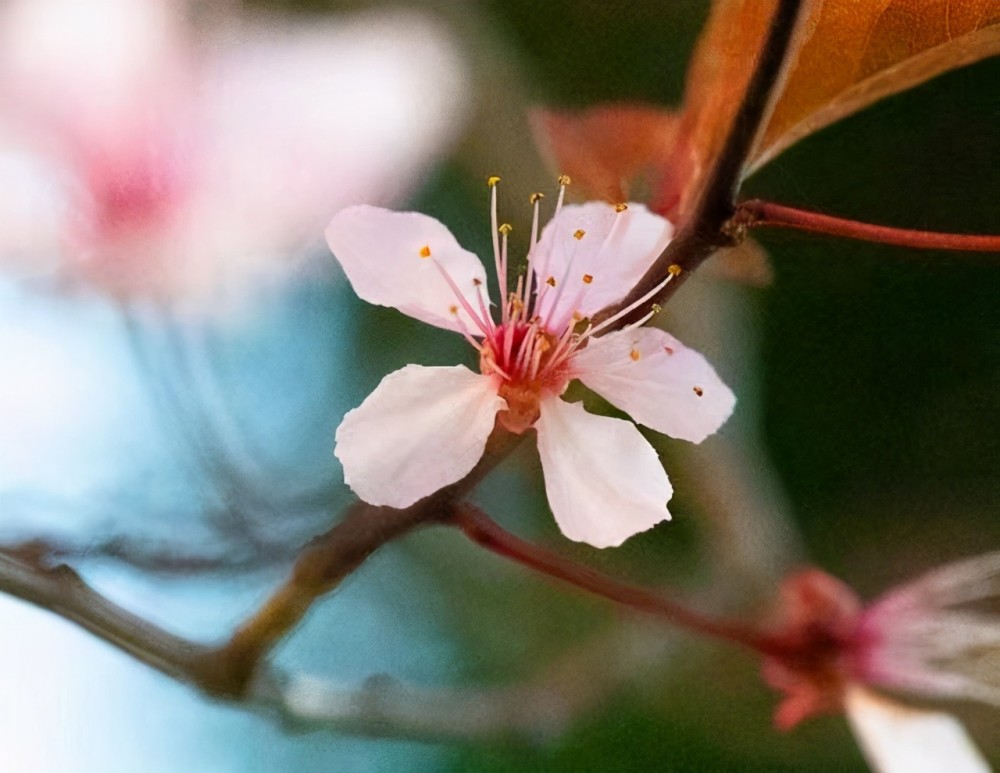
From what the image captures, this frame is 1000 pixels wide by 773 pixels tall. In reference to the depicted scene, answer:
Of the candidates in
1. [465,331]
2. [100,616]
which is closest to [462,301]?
[465,331]

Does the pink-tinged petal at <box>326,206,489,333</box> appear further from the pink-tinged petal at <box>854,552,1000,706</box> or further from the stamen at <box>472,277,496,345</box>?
the pink-tinged petal at <box>854,552,1000,706</box>

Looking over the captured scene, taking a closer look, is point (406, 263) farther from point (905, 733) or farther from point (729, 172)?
point (905, 733)

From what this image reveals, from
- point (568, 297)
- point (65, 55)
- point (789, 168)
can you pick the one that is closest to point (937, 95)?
point (789, 168)

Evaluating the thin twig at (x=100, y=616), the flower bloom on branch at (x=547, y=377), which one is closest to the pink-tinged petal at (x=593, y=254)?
the flower bloom on branch at (x=547, y=377)

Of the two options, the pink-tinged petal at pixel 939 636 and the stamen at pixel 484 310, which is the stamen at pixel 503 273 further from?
the pink-tinged petal at pixel 939 636

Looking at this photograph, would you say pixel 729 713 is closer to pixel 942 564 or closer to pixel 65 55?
pixel 942 564
